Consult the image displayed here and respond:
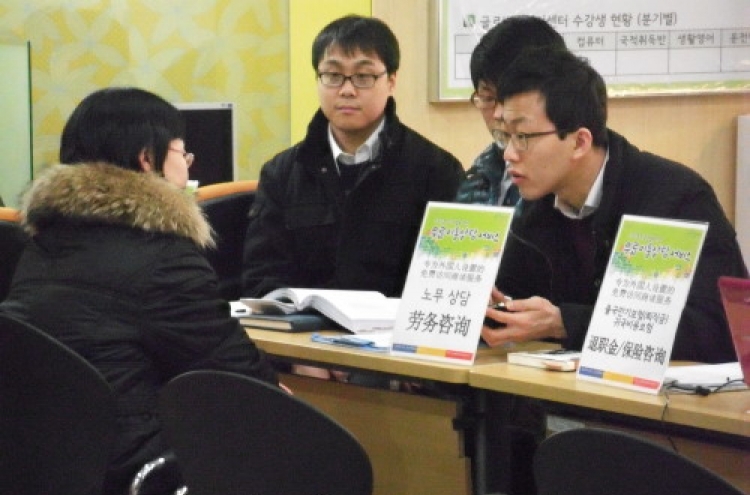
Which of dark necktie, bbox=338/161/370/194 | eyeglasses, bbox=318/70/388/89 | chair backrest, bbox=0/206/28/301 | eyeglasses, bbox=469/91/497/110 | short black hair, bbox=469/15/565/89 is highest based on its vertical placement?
short black hair, bbox=469/15/565/89

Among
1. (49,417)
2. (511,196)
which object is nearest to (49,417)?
(49,417)

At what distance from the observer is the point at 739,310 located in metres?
2.11

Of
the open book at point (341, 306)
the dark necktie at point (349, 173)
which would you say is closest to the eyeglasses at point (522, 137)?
the open book at point (341, 306)

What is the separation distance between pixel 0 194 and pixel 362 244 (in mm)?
2032

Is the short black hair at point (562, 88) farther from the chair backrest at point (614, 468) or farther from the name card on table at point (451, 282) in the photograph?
the chair backrest at point (614, 468)

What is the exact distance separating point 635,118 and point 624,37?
32 centimetres

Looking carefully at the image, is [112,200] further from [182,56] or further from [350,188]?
[182,56]

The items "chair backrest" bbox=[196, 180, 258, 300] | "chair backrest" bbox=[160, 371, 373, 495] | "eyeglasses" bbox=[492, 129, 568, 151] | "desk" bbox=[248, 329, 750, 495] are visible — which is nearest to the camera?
"chair backrest" bbox=[160, 371, 373, 495]

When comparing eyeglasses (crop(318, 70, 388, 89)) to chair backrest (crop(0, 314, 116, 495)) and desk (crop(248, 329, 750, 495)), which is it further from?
chair backrest (crop(0, 314, 116, 495))

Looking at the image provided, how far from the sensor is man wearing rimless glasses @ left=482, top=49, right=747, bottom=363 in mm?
2697

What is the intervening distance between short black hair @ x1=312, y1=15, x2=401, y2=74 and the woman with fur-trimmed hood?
3.77 feet

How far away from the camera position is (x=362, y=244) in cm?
366

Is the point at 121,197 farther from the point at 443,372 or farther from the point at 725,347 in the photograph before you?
the point at 725,347

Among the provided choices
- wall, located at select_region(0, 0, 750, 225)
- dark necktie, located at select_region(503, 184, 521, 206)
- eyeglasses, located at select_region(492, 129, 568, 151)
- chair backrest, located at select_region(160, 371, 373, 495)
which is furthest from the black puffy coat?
wall, located at select_region(0, 0, 750, 225)
